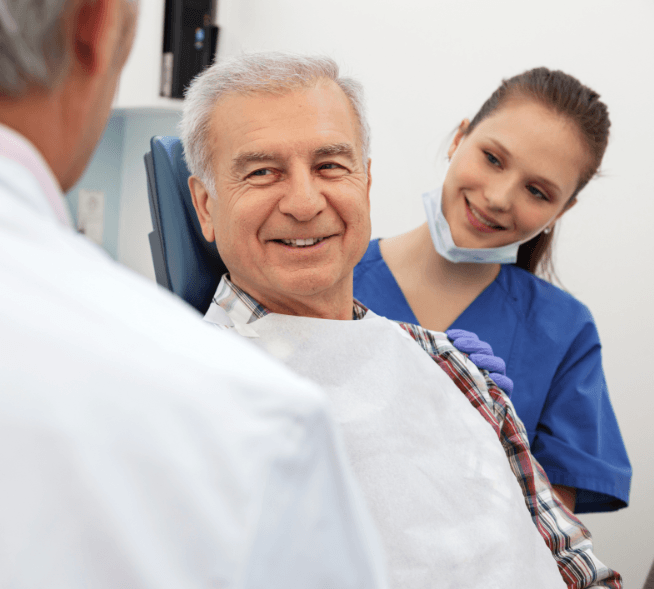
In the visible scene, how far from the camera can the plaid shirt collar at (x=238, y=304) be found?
3.24 feet

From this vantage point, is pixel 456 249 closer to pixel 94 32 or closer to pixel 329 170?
pixel 329 170

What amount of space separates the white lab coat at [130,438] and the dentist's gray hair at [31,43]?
2.2 inches

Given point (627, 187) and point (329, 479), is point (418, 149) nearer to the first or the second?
point (627, 187)

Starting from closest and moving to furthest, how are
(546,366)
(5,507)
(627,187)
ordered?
(5,507) → (546,366) → (627,187)

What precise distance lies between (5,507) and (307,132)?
2.58ft

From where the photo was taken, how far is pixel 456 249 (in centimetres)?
132

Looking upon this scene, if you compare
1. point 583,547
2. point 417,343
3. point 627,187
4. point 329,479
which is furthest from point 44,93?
point 627,187

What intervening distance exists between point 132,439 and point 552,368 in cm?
116

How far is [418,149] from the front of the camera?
2031 millimetres

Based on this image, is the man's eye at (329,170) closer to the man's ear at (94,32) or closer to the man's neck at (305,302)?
the man's neck at (305,302)

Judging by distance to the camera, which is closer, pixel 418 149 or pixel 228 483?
pixel 228 483

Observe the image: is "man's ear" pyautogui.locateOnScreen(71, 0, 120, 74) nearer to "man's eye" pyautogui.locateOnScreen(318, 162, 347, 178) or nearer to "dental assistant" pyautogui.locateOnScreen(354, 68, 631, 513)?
"man's eye" pyautogui.locateOnScreen(318, 162, 347, 178)

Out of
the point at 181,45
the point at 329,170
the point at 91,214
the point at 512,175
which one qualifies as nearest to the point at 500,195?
the point at 512,175

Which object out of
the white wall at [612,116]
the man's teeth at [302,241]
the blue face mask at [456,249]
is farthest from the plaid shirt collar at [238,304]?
the white wall at [612,116]
